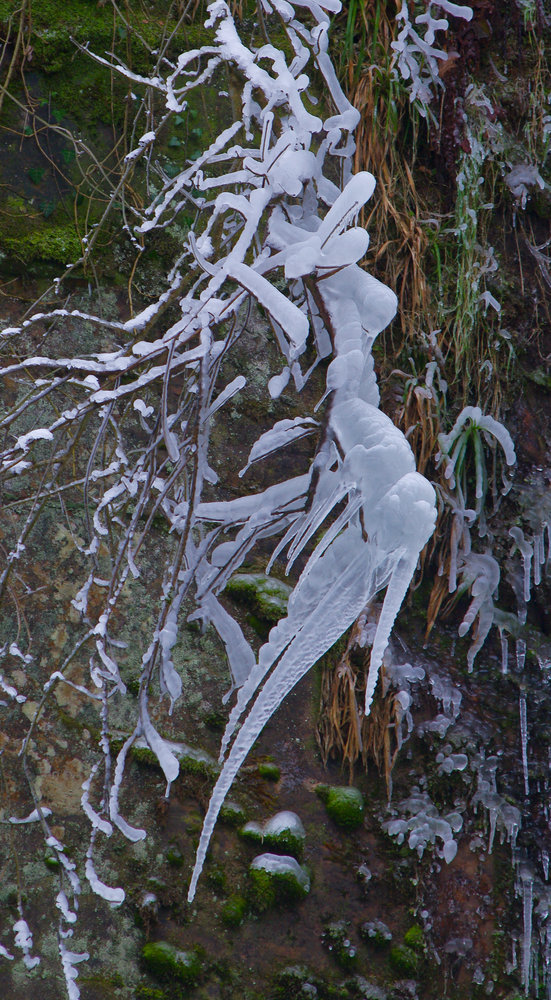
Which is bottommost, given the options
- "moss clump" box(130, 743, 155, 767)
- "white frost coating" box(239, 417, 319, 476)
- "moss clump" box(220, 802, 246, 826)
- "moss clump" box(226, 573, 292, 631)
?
"moss clump" box(220, 802, 246, 826)

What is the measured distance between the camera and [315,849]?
2018 millimetres

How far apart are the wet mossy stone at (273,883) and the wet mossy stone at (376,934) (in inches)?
7.9

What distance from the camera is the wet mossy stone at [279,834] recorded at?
197 centimetres

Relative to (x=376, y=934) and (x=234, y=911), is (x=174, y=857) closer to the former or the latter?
(x=234, y=911)

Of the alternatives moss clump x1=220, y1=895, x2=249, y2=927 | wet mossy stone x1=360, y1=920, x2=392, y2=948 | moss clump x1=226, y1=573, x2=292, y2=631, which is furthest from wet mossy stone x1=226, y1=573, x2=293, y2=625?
wet mossy stone x1=360, y1=920, x2=392, y2=948

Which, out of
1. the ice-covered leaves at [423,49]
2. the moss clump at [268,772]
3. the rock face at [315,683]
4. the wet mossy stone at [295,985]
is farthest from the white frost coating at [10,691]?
the ice-covered leaves at [423,49]

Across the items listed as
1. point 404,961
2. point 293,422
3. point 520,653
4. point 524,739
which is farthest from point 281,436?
point 404,961

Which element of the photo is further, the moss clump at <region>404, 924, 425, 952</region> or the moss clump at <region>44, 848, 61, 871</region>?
the moss clump at <region>404, 924, 425, 952</region>

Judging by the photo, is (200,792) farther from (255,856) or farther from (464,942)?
(464,942)

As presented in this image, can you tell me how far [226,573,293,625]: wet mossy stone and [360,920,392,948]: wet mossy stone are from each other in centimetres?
86

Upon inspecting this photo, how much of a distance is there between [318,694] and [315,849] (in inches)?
16.5

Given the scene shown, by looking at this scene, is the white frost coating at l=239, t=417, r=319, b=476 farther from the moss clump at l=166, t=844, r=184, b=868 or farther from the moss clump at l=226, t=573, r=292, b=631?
the moss clump at l=166, t=844, r=184, b=868

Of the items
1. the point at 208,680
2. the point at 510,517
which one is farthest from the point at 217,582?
the point at 510,517

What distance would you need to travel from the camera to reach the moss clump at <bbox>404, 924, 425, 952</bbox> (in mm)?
1990
